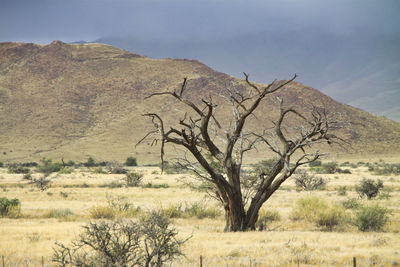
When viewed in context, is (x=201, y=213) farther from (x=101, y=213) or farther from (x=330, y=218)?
(x=330, y=218)

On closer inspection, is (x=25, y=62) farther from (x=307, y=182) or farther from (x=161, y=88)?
(x=307, y=182)

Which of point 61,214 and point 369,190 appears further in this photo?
point 369,190

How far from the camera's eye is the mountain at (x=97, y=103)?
80.8 m

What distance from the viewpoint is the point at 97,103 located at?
9794 centimetres

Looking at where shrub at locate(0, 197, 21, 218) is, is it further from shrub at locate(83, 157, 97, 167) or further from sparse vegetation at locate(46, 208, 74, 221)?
shrub at locate(83, 157, 97, 167)

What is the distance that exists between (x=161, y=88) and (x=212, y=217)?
8653 centimetres

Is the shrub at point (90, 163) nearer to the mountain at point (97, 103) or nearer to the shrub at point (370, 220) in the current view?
the mountain at point (97, 103)

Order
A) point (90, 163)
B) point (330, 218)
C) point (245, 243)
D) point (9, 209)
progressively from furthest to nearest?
1. point (90, 163)
2. point (9, 209)
3. point (330, 218)
4. point (245, 243)

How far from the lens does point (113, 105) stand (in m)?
97.4

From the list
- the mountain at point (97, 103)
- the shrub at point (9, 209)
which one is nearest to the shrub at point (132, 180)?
the shrub at point (9, 209)

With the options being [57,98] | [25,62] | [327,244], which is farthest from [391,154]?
[25,62]

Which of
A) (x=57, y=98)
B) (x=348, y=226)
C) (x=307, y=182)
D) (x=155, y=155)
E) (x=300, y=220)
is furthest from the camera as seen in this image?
(x=57, y=98)

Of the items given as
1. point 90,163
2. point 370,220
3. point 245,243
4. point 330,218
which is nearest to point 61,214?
point 245,243

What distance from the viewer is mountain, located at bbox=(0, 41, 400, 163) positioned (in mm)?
80812
